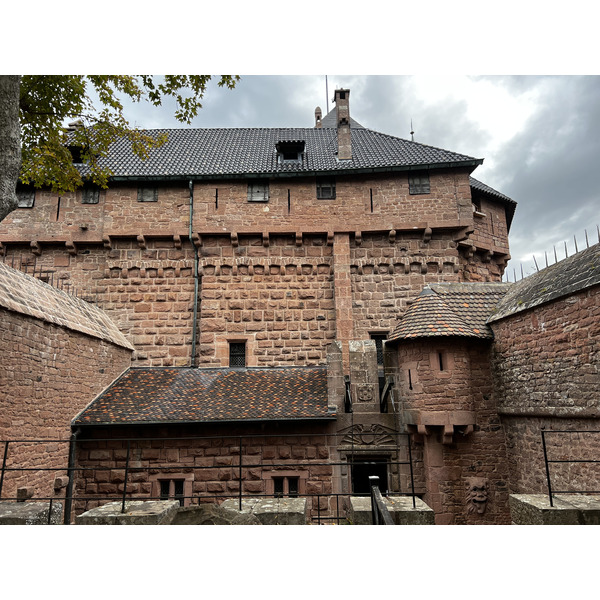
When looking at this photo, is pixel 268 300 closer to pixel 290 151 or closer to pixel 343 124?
pixel 290 151

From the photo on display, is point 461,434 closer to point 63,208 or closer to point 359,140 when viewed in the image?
point 359,140

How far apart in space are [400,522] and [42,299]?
8.39 m

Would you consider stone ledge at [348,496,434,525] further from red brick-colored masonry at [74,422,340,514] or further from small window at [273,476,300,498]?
small window at [273,476,300,498]

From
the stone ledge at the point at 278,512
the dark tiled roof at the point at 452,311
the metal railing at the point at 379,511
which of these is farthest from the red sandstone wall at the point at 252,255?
the stone ledge at the point at 278,512

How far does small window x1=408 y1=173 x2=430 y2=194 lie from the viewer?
12.9 m

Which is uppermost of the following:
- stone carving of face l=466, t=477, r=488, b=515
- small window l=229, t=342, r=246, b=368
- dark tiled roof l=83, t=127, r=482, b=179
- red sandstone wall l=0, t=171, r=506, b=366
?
dark tiled roof l=83, t=127, r=482, b=179

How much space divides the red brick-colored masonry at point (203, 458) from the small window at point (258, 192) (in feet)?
23.9

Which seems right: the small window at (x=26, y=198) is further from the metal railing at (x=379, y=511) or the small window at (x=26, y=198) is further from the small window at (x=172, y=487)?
the metal railing at (x=379, y=511)

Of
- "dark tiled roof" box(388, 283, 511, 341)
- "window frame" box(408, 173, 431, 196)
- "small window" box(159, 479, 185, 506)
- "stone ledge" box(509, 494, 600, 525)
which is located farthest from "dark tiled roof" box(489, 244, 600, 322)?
"small window" box(159, 479, 185, 506)

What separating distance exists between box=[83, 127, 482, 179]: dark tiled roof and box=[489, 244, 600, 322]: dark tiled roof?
5.31 m

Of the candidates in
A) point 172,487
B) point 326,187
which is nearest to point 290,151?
point 326,187

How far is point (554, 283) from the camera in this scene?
7789mm

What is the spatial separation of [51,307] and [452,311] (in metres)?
9.13

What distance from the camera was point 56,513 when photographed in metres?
4.74
